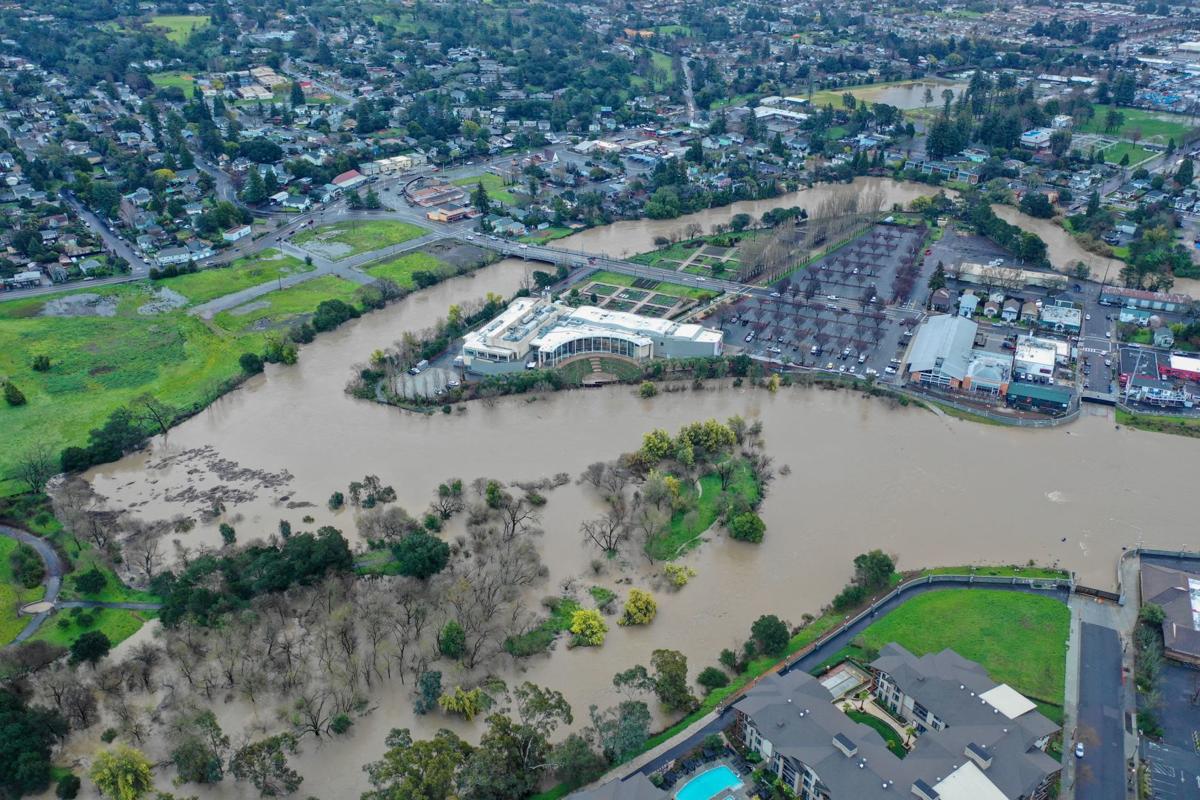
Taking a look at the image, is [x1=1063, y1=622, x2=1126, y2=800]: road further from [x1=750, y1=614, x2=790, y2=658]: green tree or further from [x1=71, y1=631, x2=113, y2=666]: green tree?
[x1=71, y1=631, x2=113, y2=666]: green tree

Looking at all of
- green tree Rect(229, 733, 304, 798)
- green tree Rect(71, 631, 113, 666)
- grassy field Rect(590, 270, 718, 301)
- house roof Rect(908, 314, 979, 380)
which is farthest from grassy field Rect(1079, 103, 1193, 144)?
green tree Rect(71, 631, 113, 666)

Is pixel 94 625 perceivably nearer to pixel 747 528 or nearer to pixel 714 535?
pixel 714 535

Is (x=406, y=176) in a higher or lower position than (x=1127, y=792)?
higher

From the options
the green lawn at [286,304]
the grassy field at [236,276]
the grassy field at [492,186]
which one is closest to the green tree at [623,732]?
the green lawn at [286,304]

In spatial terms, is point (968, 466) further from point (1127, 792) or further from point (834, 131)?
point (834, 131)

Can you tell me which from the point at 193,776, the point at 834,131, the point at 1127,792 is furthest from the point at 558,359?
the point at 834,131

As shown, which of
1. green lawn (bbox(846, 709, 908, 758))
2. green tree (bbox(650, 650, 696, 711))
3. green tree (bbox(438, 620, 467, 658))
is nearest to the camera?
green lawn (bbox(846, 709, 908, 758))

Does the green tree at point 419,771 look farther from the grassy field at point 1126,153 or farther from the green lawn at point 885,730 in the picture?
the grassy field at point 1126,153
